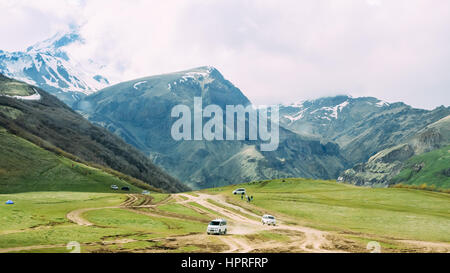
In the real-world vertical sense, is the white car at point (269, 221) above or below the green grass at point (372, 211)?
above

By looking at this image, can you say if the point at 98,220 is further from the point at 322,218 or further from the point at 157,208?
the point at 322,218

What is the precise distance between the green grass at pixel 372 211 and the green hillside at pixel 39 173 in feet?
264

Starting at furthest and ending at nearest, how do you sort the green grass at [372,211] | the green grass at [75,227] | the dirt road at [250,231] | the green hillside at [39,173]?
the green hillside at [39,173]
the green grass at [372,211]
the dirt road at [250,231]
the green grass at [75,227]

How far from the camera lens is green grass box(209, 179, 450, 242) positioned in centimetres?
7312

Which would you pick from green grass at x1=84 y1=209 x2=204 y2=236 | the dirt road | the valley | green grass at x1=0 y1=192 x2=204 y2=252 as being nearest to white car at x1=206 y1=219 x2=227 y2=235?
the dirt road

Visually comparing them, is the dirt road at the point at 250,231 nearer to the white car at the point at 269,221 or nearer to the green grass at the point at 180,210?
the white car at the point at 269,221

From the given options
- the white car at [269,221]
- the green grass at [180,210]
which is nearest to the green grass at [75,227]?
the green grass at [180,210]

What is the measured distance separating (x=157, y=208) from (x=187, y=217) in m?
11.9

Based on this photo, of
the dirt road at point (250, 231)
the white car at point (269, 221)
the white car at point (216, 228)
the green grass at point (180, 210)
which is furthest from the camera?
the green grass at point (180, 210)

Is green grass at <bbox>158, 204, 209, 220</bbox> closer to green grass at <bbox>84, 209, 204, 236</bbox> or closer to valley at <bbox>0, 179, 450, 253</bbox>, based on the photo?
valley at <bbox>0, 179, 450, 253</bbox>

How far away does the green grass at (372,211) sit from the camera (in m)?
73.1

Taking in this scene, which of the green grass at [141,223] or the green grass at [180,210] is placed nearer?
the green grass at [141,223]

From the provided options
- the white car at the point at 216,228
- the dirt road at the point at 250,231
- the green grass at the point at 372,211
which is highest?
the white car at the point at 216,228
